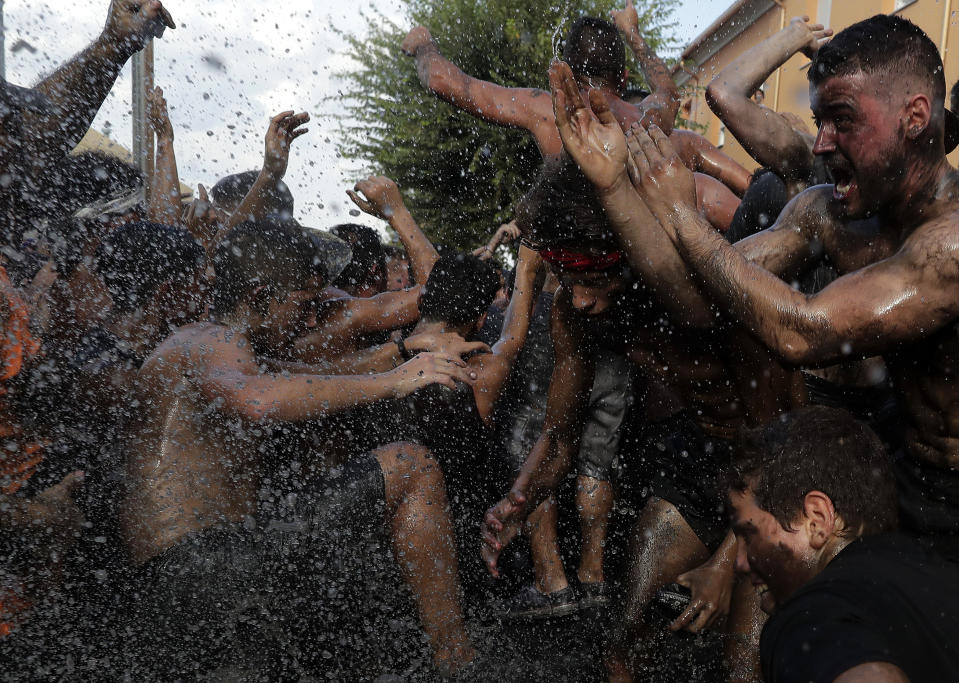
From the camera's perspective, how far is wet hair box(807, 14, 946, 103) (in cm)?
213

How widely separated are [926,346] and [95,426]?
10.4 ft

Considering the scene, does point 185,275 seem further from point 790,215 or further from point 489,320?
point 790,215

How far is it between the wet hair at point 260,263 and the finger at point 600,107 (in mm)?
1721

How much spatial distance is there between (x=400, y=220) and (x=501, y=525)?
221 centimetres

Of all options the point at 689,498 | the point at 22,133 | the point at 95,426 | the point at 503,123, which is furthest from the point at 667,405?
the point at 22,133

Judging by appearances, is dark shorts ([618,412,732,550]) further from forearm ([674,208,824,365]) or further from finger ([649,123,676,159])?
finger ([649,123,676,159])

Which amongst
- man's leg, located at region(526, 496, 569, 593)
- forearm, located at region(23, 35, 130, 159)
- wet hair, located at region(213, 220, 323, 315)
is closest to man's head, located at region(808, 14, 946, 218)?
wet hair, located at region(213, 220, 323, 315)

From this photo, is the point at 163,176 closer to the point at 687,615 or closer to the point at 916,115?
the point at 687,615

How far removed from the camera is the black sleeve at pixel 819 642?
54.9 inches

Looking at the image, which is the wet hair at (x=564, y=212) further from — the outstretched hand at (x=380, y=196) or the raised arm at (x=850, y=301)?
the outstretched hand at (x=380, y=196)

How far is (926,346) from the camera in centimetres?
220

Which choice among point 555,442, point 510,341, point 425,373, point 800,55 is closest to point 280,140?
point 510,341

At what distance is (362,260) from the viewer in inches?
222

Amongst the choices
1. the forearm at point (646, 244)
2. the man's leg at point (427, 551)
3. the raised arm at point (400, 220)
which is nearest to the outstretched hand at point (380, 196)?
the raised arm at point (400, 220)
